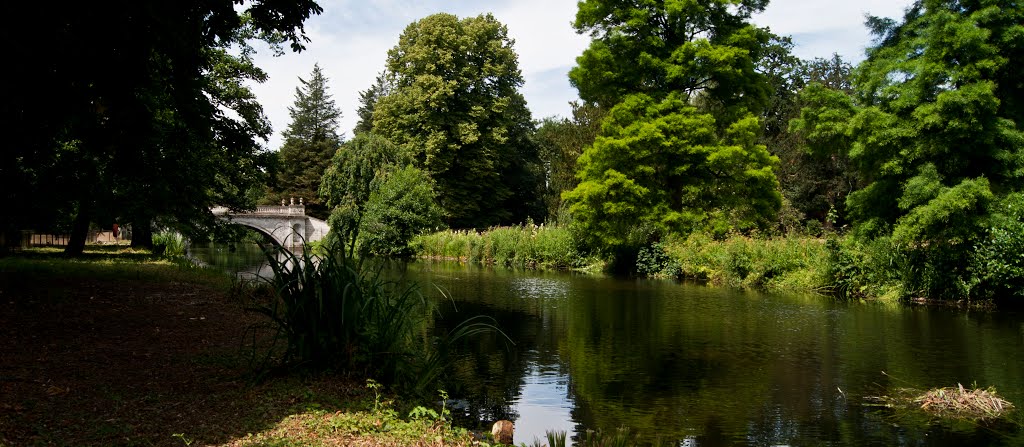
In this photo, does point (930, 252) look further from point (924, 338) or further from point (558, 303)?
point (558, 303)

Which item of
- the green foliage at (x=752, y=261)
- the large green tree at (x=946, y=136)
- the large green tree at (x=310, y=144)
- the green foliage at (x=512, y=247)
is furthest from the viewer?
the large green tree at (x=310, y=144)

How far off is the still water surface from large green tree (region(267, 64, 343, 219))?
47.0 metres

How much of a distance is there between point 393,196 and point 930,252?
82.8 ft

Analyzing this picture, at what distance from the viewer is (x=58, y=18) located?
795 cm

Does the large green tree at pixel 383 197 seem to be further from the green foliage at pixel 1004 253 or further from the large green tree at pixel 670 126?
the green foliage at pixel 1004 253

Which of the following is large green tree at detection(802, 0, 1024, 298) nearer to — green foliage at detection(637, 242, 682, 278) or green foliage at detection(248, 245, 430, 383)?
green foliage at detection(637, 242, 682, 278)

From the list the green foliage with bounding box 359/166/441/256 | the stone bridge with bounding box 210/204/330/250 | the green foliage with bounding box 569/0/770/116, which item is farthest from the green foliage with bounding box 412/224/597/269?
the stone bridge with bounding box 210/204/330/250

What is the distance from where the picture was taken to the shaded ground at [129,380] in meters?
4.47

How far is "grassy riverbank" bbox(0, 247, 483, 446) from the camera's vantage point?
4465 mm

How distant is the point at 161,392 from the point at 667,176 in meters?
21.9

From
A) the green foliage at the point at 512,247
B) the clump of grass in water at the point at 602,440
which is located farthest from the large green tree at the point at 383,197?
the clump of grass in water at the point at 602,440

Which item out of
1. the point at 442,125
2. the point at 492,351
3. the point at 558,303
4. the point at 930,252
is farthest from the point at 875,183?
the point at 442,125

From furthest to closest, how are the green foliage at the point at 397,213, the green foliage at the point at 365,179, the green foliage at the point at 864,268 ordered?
the green foliage at the point at 365,179, the green foliage at the point at 397,213, the green foliage at the point at 864,268

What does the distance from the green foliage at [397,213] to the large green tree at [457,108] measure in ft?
20.5
